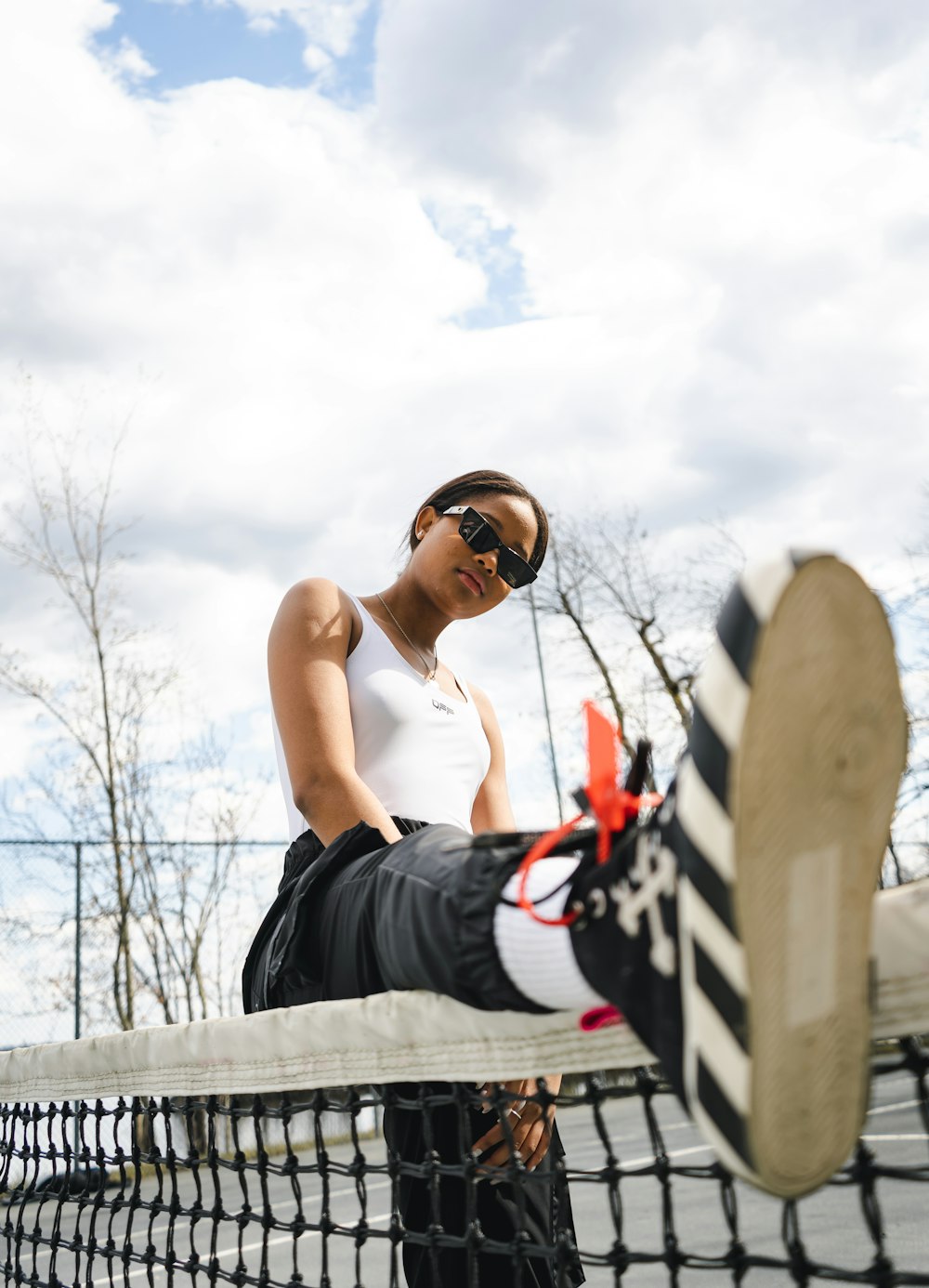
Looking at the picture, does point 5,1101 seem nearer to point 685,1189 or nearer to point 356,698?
point 356,698

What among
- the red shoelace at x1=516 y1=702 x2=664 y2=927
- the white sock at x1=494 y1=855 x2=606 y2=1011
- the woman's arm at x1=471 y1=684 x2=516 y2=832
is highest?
the woman's arm at x1=471 y1=684 x2=516 y2=832

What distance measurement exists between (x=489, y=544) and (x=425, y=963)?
1175 mm

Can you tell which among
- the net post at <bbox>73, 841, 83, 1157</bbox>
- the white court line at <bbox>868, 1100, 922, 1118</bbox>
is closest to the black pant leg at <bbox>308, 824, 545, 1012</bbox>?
the net post at <bbox>73, 841, 83, 1157</bbox>

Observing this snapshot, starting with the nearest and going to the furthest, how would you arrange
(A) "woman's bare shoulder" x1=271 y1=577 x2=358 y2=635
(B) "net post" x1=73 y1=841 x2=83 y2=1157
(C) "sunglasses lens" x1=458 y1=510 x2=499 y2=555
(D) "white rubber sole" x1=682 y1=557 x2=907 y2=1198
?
(D) "white rubber sole" x1=682 y1=557 x2=907 y2=1198 → (A) "woman's bare shoulder" x1=271 y1=577 x2=358 y2=635 → (C) "sunglasses lens" x1=458 y1=510 x2=499 y2=555 → (B) "net post" x1=73 y1=841 x2=83 y2=1157

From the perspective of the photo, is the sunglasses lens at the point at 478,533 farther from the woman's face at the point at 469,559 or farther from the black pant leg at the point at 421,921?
the black pant leg at the point at 421,921

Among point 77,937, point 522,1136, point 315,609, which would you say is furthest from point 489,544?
point 77,937

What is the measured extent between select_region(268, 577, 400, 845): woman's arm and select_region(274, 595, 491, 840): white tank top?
52 millimetres

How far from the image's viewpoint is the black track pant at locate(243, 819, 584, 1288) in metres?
1.25

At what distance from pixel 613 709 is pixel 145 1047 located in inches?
647

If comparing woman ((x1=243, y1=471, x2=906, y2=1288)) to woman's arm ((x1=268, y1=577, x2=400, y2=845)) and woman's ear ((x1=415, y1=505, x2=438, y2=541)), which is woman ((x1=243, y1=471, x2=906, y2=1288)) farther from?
woman's ear ((x1=415, y1=505, x2=438, y2=541))

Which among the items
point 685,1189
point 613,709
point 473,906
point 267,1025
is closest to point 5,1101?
point 267,1025

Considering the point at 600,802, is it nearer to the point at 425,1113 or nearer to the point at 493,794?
the point at 425,1113

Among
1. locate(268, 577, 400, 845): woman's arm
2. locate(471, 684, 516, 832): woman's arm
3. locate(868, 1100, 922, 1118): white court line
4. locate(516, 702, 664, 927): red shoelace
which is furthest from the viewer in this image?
locate(868, 1100, 922, 1118): white court line

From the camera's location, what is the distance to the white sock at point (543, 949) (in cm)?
116
